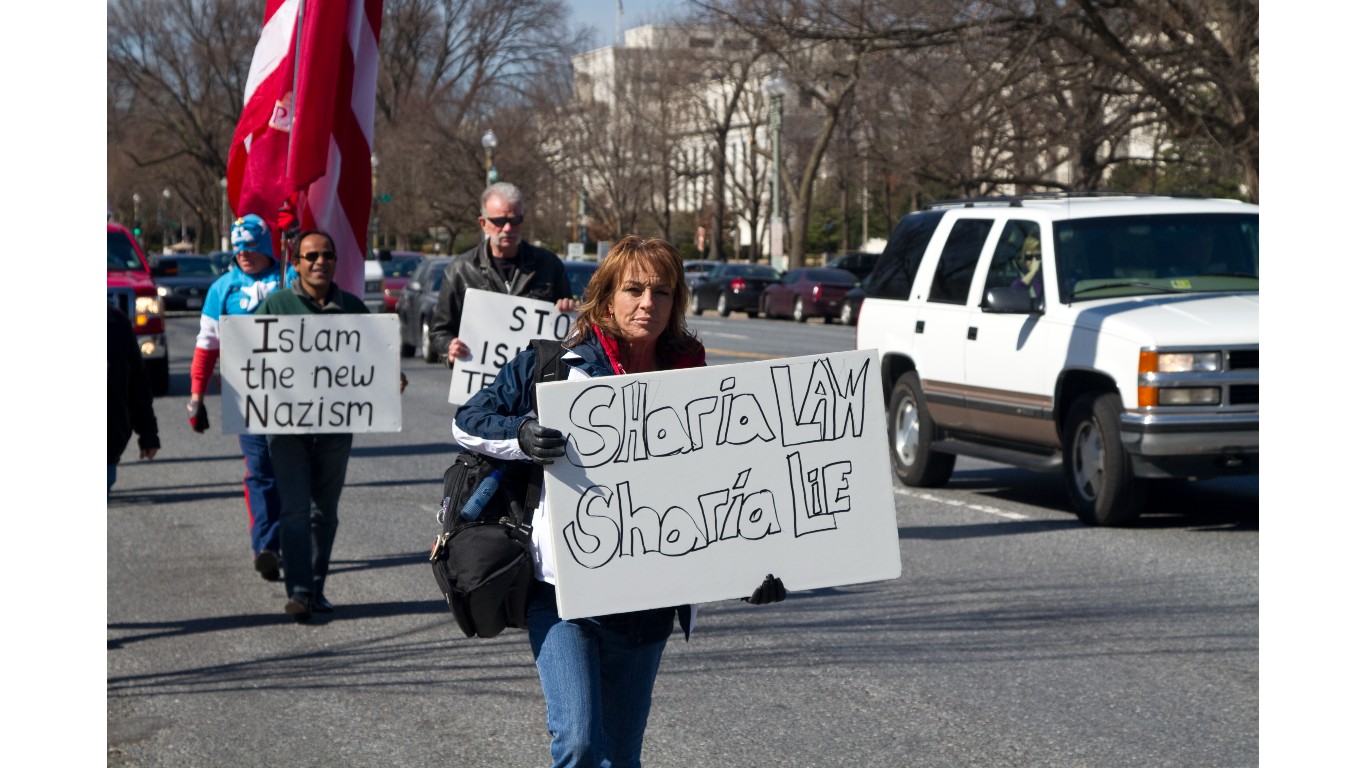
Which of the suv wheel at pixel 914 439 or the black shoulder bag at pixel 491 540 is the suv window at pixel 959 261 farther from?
the black shoulder bag at pixel 491 540

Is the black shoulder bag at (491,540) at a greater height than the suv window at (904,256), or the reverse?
the suv window at (904,256)

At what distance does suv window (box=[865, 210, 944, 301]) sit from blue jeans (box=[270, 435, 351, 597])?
17.9ft

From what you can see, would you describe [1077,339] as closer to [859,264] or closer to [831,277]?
[831,277]

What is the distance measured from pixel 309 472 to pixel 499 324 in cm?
112

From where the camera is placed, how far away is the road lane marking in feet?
35.8

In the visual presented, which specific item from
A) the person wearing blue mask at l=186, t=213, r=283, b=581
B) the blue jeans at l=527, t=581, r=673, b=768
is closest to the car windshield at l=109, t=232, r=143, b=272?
the person wearing blue mask at l=186, t=213, r=283, b=581

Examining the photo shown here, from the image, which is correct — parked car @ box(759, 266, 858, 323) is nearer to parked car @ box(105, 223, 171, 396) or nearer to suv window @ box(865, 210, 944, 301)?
parked car @ box(105, 223, 171, 396)

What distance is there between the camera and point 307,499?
7.75m

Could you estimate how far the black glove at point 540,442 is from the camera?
3.73m

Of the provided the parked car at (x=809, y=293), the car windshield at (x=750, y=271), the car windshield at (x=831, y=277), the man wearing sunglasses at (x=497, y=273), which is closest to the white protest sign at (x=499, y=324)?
the man wearing sunglasses at (x=497, y=273)

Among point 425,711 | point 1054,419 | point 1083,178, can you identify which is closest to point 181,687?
point 425,711

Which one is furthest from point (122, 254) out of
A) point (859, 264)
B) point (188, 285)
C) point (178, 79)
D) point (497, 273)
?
point (178, 79)

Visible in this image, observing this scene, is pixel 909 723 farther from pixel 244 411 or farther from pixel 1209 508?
pixel 1209 508

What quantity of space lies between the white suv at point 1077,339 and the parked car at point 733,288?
3472 cm
